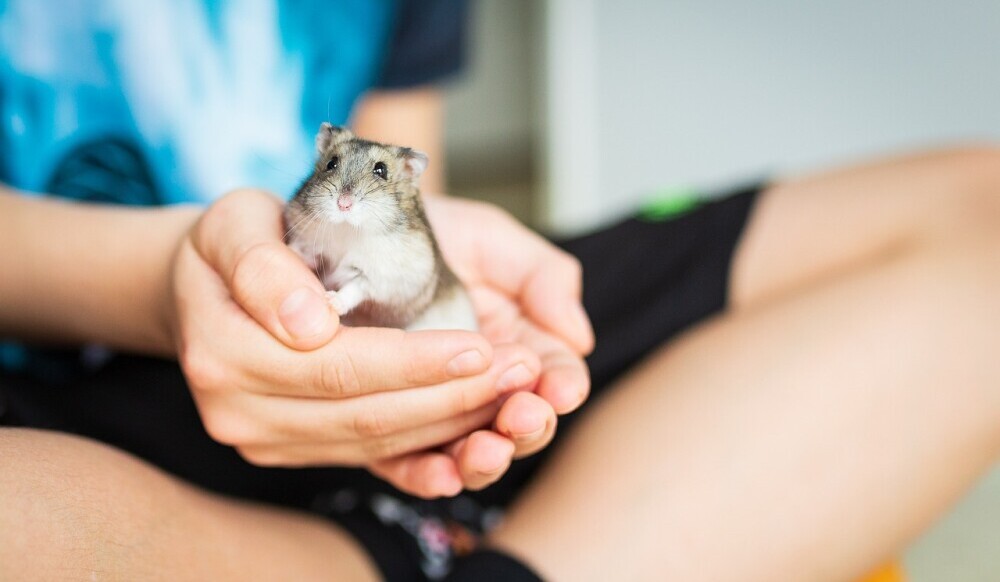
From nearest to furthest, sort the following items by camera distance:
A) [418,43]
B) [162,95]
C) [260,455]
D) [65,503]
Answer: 1. [65,503]
2. [260,455]
3. [162,95]
4. [418,43]

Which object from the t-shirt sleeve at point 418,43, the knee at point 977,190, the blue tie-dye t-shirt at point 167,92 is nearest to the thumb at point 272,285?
the blue tie-dye t-shirt at point 167,92

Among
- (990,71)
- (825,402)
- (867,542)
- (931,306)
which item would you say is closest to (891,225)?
(931,306)

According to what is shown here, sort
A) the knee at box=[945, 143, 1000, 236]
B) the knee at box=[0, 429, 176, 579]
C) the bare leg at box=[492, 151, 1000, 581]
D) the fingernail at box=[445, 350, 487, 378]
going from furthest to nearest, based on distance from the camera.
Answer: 1. the knee at box=[945, 143, 1000, 236]
2. the bare leg at box=[492, 151, 1000, 581]
3. the fingernail at box=[445, 350, 487, 378]
4. the knee at box=[0, 429, 176, 579]

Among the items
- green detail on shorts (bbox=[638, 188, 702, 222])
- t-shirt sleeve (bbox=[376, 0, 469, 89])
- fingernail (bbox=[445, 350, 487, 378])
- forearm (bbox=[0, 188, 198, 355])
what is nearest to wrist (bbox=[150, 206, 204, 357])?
forearm (bbox=[0, 188, 198, 355])

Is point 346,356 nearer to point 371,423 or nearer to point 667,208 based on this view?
point 371,423

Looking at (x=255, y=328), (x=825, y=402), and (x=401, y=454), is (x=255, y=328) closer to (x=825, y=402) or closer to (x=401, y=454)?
(x=401, y=454)

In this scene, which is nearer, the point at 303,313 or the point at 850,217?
the point at 303,313

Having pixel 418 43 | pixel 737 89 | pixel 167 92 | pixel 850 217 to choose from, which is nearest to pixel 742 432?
pixel 850 217

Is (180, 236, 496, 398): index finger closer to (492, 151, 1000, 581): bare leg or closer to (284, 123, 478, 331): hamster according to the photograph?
(284, 123, 478, 331): hamster
